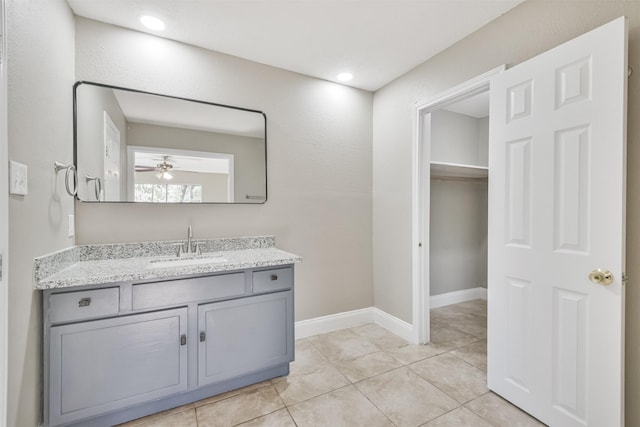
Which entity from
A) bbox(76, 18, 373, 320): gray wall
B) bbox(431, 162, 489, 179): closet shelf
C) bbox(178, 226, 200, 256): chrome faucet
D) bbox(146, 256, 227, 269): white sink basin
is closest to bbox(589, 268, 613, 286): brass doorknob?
bbox(431, 162, 489, 179): closet shelf

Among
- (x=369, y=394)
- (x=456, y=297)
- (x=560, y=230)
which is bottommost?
(x=369, y=394)

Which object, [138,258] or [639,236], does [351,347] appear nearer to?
[138,258]

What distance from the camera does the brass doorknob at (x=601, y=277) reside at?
138cm

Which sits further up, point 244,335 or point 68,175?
point 68,175

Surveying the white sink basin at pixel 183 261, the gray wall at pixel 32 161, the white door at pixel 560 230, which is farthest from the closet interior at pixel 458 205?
the gray wall at pixel 32 161

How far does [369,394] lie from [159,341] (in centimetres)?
138

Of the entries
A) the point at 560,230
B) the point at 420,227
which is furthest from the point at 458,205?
the point at 560,230

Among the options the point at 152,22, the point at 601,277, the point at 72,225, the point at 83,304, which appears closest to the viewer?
the point at 601,277

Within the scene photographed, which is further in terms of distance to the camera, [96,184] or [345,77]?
[345,77]

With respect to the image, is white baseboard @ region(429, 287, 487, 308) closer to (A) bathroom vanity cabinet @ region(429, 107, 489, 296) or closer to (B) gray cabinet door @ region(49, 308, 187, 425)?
(A) bathroom vanity cabinet @ region(429, 107, 489, 296)

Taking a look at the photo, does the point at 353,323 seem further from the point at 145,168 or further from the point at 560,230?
the point at 145,168

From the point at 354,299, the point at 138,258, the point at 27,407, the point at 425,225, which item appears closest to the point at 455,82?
the point at 425,225

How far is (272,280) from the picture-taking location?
208 cm

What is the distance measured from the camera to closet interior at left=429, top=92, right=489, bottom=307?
12.0 feet
